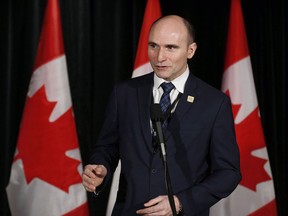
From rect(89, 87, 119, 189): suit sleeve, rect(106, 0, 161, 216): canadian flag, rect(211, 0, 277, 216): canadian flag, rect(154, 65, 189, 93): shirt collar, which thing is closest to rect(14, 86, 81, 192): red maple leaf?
rect(106, 0, 161, 216): canadian flag

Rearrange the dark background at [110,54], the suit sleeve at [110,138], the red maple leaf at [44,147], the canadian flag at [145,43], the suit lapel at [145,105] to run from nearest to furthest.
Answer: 1. the suit lapel at [145,105]
2. the suit sleeve at [110,138]
3. the red maple leaf at [44,147]
4. the canadian flag at [145,43]
5. the dark background at [110,54]

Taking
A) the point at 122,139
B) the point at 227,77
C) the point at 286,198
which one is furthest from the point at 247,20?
the point at 122,139

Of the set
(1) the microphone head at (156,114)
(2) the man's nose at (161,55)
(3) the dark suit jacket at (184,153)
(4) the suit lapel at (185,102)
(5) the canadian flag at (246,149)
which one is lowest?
(5) the canadian flag at (246,149)

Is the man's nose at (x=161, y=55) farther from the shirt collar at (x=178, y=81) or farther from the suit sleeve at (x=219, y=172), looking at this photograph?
the suit sleeve at (x=219, y=172)

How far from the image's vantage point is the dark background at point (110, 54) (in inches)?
133

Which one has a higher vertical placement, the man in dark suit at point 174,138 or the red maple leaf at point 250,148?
the man in dark suit at point 174,138

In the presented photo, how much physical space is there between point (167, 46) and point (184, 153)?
1.35 feet

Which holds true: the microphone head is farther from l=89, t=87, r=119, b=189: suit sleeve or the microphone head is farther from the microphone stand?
l=89, t=87, r=119, b=189: suit sleeve

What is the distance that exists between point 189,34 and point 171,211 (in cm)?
74

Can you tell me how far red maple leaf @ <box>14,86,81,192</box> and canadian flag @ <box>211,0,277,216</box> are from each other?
3.49ft

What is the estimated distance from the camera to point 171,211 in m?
1.48

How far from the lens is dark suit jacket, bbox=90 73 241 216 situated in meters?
1.73

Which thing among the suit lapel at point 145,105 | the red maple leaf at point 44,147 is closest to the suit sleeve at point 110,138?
the suit lapel at point 145,105

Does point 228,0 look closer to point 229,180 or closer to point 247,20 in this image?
point 247,20
